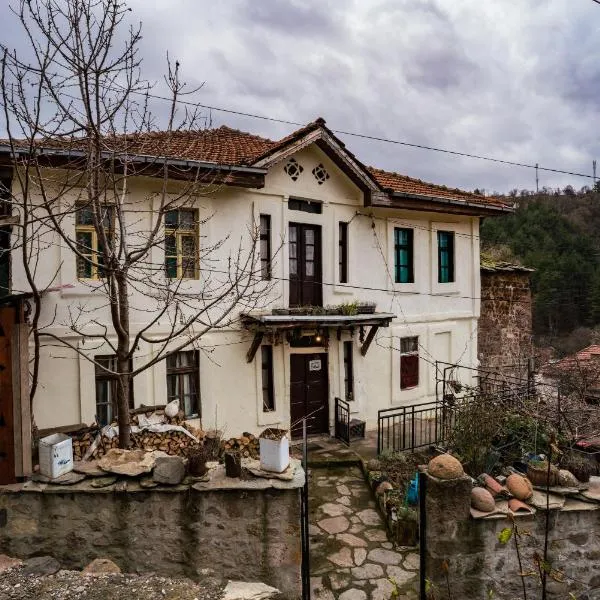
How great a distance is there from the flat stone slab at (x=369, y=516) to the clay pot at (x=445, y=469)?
2.59 metres

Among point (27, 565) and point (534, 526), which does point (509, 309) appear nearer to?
point (534, 526)

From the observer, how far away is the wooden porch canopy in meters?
9.10

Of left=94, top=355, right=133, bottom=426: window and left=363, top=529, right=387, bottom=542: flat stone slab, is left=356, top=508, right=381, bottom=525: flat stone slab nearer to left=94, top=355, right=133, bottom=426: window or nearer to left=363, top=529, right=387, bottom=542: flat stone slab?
left=363, top=529, right=387, bottom=542: flat stone slab

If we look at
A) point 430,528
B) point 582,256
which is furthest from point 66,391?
point 582,256

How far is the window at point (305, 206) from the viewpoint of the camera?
34.2 feet

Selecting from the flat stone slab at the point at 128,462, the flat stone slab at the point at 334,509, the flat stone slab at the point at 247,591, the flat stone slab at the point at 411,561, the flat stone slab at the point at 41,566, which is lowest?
the flat stone slab at the point at 411,561

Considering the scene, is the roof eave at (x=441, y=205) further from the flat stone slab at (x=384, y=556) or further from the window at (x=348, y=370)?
the flat stone slab at (x=384, y=556)

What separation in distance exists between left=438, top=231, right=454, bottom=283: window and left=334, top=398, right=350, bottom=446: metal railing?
15.7ft

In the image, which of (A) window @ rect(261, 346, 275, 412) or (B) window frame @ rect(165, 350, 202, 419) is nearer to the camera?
(B) window frame @ rect(165, 350, 202, 419)

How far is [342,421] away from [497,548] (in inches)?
230

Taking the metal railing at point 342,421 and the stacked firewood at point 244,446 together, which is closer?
the stacked firewood at point 244,446

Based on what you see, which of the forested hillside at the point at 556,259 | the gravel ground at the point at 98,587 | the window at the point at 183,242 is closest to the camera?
the gravel ground at the point at 98,587

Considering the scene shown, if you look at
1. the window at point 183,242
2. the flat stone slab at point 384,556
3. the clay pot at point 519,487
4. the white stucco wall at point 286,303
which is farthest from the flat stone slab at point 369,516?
the window at point 183,242

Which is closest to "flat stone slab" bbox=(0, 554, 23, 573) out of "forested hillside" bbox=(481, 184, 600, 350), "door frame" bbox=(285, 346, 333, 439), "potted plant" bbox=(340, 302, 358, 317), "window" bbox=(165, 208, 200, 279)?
"window" bbox=(165, 208, 200, 279)
